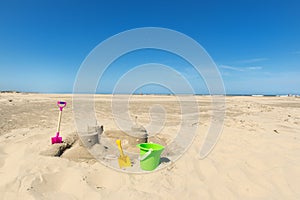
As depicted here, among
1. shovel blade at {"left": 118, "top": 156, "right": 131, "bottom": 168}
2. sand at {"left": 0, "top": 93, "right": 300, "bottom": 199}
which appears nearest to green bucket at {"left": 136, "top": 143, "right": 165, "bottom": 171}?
sand at {"left": 0, "top": 93, "right": 300, "bottom": 199}

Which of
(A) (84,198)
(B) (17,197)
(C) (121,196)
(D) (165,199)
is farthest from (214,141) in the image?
(B) (17,197)

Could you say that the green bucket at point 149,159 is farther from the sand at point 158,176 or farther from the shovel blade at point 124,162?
the shovel blade at point 124,162

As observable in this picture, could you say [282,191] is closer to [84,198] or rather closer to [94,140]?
[84,198]

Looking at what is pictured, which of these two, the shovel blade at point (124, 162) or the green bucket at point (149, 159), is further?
the shovel blade at point (124, 162)

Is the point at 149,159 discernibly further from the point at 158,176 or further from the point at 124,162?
the point at 124,162

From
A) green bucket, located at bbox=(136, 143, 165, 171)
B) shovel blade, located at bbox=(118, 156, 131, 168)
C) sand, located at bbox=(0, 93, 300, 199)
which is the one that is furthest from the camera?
shovel blade, located at bbox=(118, 156, 131, 168)

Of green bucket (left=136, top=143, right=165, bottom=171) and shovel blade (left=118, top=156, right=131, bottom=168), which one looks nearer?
green bucket (left=136, top=143, right=165, bottom=171)

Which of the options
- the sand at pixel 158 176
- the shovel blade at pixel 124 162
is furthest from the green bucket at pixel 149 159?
the shovel blade at pixel 124 162

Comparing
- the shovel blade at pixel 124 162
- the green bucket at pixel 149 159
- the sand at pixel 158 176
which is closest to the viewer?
the sand at pixel 158 176

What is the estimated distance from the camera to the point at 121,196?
2.58 meters

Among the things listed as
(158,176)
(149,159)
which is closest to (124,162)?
(149,159)

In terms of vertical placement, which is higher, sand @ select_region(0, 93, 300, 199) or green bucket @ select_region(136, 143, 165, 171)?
green bucket @ select_region(136, 143, 165, 171)

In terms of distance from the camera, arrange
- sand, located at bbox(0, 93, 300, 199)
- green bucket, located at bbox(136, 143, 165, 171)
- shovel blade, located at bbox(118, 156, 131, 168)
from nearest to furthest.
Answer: sand, located at bbox(0, 93, 300, 199) → green bucket, located at bbox(136, 143, 165, 171) → shovel blade, located at bbox(118, 156, 131, 168)

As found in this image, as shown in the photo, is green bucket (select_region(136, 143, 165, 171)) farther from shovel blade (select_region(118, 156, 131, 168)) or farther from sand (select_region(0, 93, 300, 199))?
shovel blade (select_region(118, 156, 131, 168))
